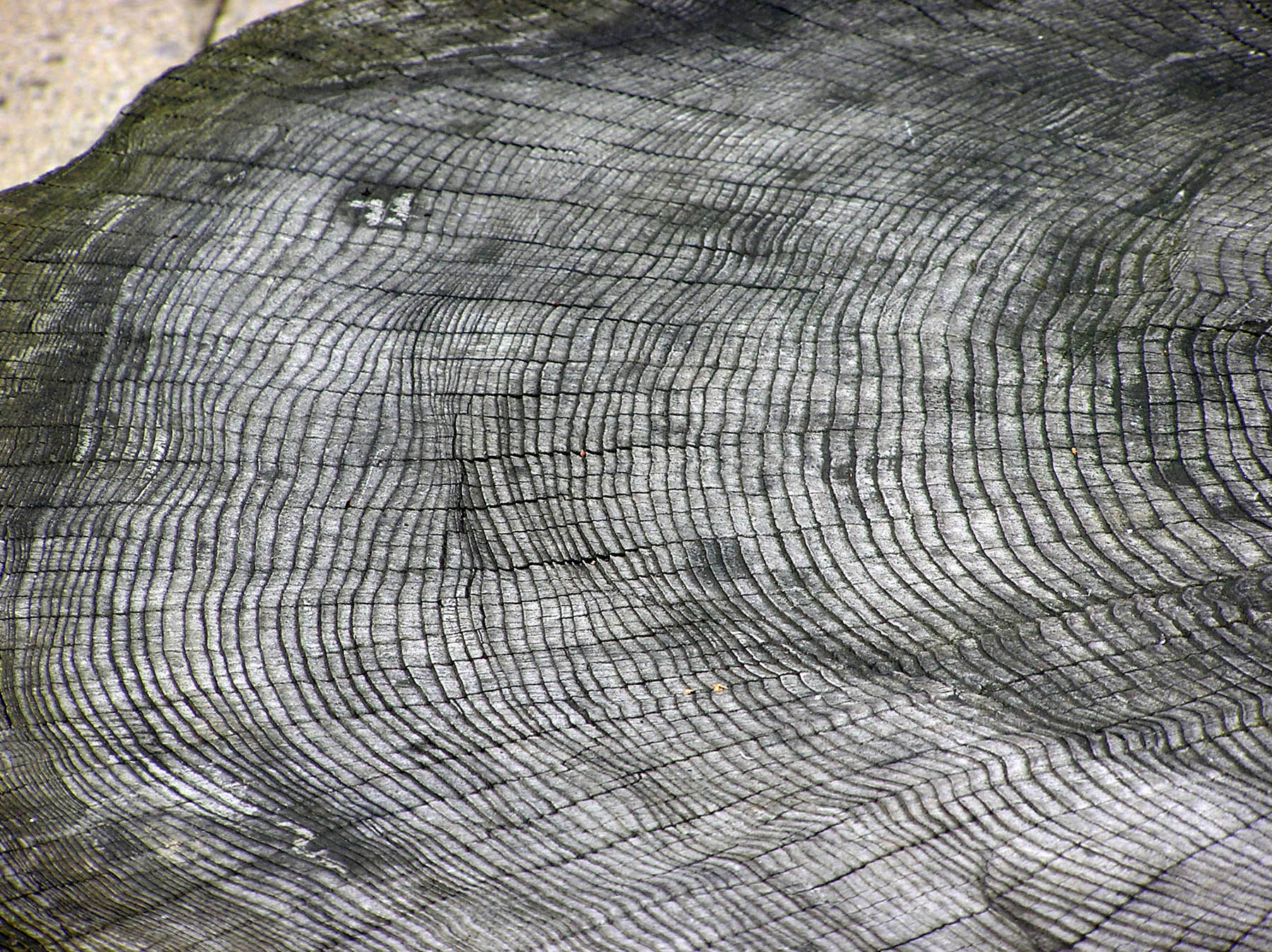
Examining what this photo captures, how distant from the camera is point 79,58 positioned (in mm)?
3203

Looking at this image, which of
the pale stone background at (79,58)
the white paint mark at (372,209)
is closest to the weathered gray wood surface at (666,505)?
the white paint mark at (372,209)

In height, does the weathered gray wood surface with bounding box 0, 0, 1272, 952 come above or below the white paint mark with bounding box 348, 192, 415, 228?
below

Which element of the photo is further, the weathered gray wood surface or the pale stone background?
the pale stone background

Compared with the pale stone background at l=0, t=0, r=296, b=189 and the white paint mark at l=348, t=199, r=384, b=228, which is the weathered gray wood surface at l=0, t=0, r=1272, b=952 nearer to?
the white paint mark at l=348, t=199, r=384, b=228

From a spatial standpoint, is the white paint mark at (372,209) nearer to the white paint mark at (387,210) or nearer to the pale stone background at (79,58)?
the white paint mark at (387,210)

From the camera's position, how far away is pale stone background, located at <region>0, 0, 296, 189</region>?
3.03 meters

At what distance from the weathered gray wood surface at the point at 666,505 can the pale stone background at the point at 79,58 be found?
1545mm

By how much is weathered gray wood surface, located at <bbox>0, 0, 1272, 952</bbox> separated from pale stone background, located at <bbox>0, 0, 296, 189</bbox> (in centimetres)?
154

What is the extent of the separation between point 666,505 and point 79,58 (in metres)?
2.94

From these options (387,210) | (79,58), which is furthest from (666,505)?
(79,58)

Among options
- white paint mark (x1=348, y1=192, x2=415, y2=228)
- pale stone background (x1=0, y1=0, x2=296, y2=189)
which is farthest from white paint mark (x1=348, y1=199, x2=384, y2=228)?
pale stone background (x1=0, y1=0, x2=296, y2=189)

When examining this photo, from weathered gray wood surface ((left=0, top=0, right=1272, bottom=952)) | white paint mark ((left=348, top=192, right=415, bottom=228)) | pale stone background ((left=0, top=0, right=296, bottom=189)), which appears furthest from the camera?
pale stone background ((left=0, top=0, right=296, bottom=189))

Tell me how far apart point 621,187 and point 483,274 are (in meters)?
0.26

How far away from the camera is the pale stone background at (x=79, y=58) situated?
9.95ft
